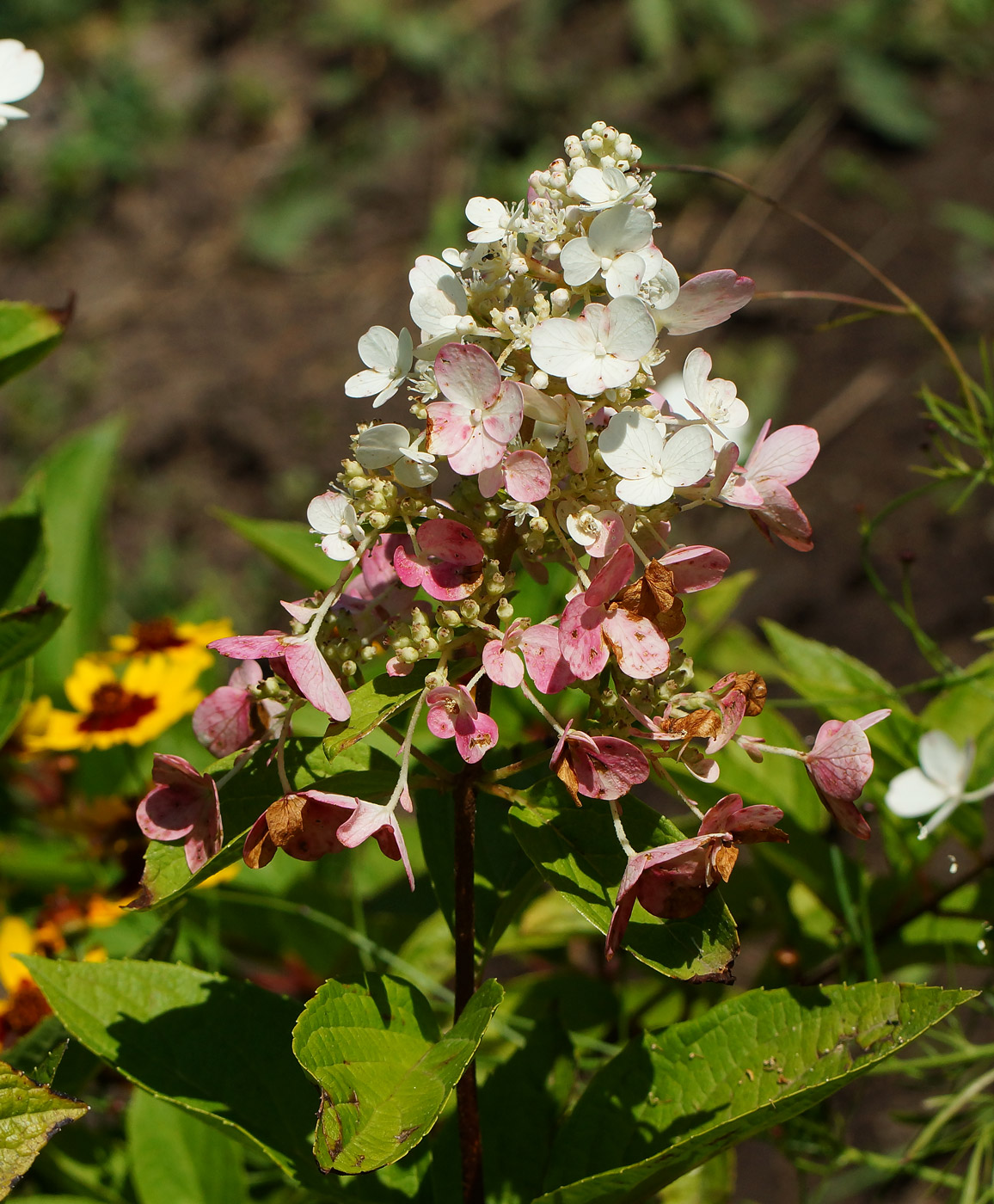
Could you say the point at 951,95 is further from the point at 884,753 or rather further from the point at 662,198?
the point at 884,753

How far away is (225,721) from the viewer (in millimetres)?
814

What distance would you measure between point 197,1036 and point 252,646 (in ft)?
1.33

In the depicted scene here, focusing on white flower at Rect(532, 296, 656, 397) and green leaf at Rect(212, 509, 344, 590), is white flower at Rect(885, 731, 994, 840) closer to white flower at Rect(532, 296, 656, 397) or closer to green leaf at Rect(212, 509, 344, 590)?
white flower at Rect(532, 296, 656, 397)

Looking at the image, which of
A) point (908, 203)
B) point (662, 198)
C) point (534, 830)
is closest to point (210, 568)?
point (662, 198)

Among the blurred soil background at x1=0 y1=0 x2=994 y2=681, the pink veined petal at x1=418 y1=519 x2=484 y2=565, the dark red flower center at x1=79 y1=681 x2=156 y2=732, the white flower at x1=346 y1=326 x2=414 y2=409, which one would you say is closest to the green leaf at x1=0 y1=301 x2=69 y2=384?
the dark red flower center at x1=79 y1=681 x2=156 y2=732

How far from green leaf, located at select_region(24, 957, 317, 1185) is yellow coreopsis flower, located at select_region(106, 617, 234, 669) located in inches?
26.4

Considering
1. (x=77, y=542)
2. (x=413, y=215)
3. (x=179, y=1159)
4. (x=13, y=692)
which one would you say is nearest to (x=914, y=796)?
(x=179, y=1159)

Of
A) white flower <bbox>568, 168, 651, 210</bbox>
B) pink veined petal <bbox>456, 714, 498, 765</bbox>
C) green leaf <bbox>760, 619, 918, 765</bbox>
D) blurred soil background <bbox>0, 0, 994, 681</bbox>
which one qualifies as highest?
white flower <bbox>568, 168, 651, 210</bbox>

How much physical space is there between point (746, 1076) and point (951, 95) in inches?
142

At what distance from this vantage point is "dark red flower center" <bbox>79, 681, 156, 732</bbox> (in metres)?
1.49

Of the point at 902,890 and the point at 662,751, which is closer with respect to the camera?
the point at 662,751

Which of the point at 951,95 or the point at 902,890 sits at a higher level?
the point at 951,95

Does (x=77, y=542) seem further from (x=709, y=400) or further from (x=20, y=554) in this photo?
(x=709, y=400)

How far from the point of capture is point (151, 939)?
3.58 feet
